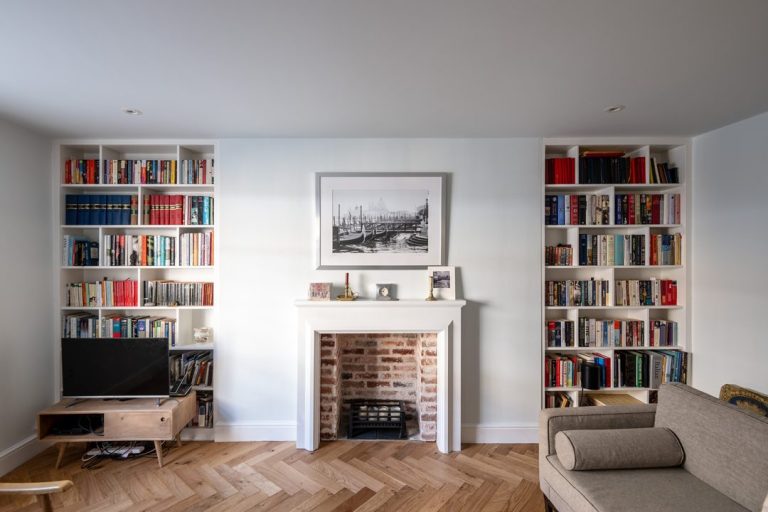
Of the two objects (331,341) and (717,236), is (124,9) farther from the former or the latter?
(717,236)

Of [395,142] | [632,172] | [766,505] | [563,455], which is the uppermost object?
[395,142]

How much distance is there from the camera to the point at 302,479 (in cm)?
247

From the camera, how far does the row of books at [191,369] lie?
9.82 ft

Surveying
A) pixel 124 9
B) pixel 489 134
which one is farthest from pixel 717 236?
pixel 124 9

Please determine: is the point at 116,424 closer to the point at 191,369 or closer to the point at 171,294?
the point at 191,369

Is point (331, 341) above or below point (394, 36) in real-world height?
below

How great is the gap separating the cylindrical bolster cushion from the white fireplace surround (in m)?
1.05

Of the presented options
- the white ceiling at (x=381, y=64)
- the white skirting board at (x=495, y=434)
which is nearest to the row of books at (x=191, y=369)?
the white ceiling at (x=381, y=64)

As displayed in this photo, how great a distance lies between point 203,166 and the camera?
3.06m

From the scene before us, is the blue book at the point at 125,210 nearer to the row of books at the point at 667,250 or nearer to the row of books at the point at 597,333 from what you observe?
the row of books at the point at 597,333

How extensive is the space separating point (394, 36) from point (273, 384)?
8.75 ft

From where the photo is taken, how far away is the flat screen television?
2672 millimetres

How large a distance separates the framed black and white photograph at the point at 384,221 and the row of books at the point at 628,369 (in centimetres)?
136

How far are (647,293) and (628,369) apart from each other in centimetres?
66
